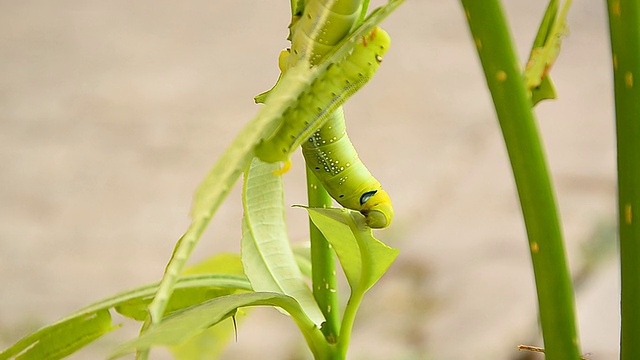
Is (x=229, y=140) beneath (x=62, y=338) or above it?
above

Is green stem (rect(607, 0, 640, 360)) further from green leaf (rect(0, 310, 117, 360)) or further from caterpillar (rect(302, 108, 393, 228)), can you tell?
green leaf (rect(0, 310, 117, 360))

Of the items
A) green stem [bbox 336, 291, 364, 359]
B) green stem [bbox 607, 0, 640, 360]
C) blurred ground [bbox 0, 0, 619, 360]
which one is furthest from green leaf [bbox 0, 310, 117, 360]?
blurred ground [bbox 0, 0, 619, 360]

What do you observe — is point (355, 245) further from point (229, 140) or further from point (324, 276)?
point (229, 140)

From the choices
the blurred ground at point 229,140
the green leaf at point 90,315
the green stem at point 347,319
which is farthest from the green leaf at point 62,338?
the blurred ground at point 229,140

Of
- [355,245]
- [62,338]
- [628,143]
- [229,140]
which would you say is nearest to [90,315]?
[62,338]

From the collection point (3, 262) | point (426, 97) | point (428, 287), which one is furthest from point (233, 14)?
point (428, 287)

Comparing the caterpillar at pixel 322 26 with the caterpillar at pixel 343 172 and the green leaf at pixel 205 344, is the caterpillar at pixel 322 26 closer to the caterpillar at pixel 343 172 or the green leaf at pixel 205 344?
the caterpillar at pixel 343 172

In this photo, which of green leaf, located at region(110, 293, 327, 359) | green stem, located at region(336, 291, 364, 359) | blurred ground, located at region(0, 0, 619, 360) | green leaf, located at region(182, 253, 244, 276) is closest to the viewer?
green leaf, located at region(110, 293, 327, 359)
